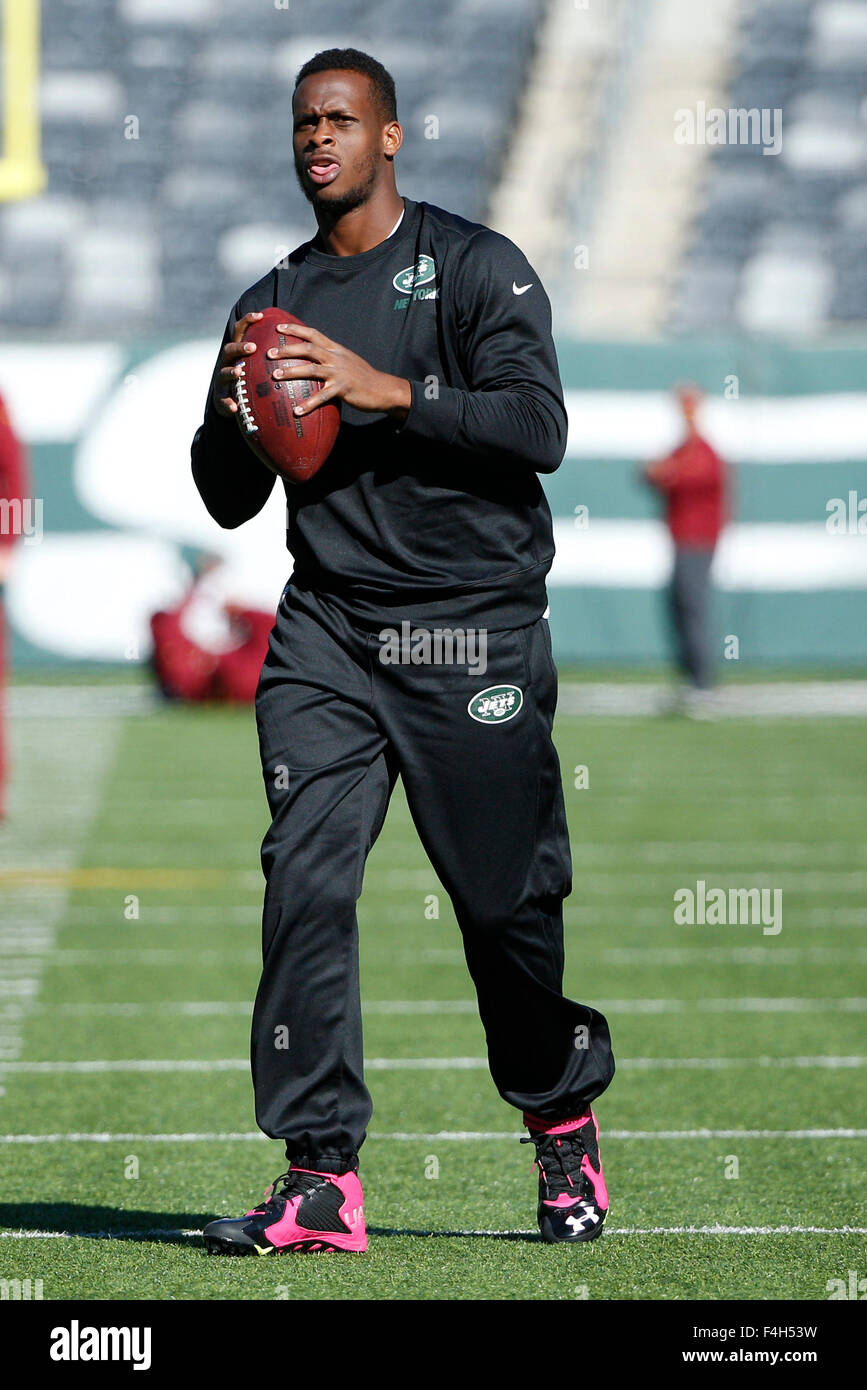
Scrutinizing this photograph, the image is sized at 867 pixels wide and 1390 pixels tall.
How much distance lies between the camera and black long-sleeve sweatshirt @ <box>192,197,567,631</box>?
3891 millimetres

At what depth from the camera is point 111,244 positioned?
862 inches

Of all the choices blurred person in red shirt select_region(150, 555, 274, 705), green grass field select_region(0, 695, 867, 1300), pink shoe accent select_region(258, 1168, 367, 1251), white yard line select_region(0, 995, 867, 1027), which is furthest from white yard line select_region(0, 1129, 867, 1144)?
blurred person in red shirt select_region(150, 555, 274, 705)

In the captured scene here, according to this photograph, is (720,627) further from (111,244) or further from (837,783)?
(111,244)

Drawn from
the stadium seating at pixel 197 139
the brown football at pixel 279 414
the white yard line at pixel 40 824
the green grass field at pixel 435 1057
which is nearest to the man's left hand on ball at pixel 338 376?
the brown football at pixel 279 414

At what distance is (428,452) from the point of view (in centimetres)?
391

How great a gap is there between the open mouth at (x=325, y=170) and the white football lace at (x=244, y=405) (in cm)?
36

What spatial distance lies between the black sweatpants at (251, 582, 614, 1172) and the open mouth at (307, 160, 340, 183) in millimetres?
703

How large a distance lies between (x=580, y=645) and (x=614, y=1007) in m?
11.3

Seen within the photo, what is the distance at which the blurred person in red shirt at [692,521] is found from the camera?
15812mm

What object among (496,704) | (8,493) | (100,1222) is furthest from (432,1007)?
(8,493)

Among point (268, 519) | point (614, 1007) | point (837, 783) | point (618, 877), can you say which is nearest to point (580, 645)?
point (268, 519)

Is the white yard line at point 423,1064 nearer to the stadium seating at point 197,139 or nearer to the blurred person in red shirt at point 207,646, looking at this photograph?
the blurred person in red shirt at point 207,646

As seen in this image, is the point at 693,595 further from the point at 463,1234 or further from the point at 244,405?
the point at 244,405

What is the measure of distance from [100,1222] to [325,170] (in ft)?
6.44
